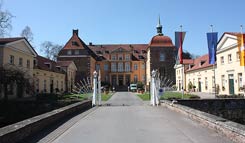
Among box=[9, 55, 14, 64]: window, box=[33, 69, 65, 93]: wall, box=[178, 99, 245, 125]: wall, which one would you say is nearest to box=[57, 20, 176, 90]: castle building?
box=[33, 69, 65, 93]: wall

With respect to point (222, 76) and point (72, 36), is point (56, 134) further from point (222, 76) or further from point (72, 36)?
point (72, 36)

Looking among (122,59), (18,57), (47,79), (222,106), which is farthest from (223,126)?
(122,59)

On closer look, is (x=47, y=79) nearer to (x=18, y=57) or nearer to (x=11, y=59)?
(x=18, y=57)

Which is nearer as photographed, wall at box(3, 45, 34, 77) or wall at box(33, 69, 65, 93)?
wall at box(3, 45, 34, 77)

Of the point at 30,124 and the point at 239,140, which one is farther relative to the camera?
the point at 30,124

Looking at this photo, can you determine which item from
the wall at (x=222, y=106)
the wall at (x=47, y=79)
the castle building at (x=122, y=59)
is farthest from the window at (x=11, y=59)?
the castle building at (x=122, y=59)

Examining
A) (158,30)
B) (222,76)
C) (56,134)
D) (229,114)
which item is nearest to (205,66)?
(222,76)

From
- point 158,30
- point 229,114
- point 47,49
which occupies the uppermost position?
point 158,30

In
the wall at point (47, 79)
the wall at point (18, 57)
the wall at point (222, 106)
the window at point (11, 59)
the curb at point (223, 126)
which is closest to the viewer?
the curb at point (223, 126)

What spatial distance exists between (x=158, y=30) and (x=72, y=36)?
2358cm

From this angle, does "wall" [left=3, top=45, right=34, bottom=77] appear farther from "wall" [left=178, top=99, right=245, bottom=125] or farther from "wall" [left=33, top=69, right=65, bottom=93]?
"wall" [left=178, top=99, right=245, bottom=125]

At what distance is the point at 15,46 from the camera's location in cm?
3759

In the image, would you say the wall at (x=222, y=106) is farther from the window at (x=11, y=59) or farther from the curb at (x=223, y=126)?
the window at (x=11, y=59)

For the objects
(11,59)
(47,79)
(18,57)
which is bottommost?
(47,79)
